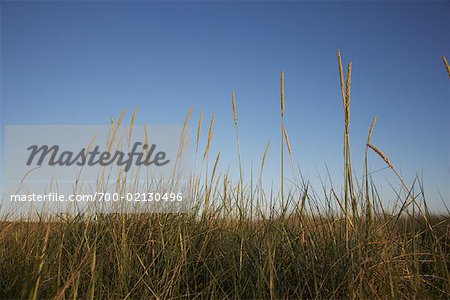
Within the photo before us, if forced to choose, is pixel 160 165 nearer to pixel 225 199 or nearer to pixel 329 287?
pixel 225 199

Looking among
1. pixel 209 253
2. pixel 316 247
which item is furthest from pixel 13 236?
pixel 316 247

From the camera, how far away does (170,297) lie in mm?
1851

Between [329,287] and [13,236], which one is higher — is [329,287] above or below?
below

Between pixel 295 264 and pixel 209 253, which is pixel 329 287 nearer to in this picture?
pixel 295 264

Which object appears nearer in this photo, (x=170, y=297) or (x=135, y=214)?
(x=170, y=297)

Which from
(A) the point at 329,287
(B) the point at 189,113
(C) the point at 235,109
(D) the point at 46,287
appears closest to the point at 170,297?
(D) the point at 46,287

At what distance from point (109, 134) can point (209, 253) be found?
4.04 ft

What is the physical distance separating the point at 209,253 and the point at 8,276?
40.3 inches

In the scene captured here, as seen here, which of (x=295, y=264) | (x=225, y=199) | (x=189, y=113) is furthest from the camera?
(x=189, y=113)

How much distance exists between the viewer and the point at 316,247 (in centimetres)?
210

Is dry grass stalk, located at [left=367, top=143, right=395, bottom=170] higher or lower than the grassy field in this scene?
higher

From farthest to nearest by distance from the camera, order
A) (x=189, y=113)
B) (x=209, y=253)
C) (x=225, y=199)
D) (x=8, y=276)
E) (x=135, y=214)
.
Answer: (x=189, y=113), (x=225, y=199), (x=135, y=214), (x=209, y=253), (x=8, y=276)

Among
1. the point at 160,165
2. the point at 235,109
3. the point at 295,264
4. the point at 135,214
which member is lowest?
the point at 295,264

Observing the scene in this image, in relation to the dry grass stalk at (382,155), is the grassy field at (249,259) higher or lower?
lower
